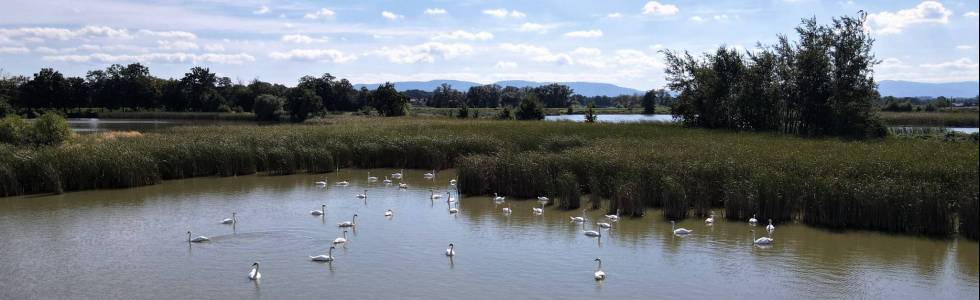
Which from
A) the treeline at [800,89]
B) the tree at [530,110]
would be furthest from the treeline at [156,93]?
the treeline at [800,89]

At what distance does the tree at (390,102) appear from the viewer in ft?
210

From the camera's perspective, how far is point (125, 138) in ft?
109

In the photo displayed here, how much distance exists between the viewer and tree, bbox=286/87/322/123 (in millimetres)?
64625

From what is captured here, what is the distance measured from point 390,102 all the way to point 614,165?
42.4 metres

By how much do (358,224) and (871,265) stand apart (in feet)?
41.8

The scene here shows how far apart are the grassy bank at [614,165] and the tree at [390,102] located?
79.2ft

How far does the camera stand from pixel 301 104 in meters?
64.6

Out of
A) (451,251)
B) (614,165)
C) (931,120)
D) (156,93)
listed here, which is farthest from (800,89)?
(156,93)

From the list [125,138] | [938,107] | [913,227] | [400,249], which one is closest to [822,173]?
[913,227]

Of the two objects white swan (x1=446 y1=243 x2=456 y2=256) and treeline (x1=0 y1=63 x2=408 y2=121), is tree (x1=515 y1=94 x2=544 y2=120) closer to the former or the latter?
treeline (x1=0 y1=63 x2=408 y2=121)

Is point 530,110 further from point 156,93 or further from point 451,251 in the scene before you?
point 156,93

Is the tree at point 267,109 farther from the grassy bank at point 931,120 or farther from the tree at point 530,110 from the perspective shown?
the grassy bank at point 931,120

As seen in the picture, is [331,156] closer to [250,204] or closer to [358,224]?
[250,204]

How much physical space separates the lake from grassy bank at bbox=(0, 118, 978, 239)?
75 cm
